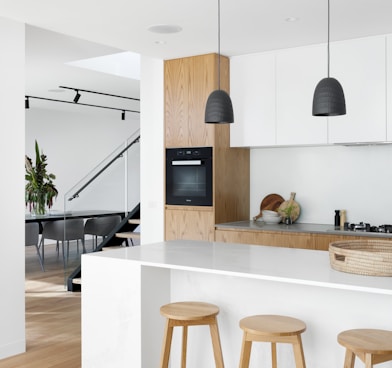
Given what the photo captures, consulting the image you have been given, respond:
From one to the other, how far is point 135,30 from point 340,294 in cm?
274

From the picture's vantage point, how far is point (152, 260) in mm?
3033

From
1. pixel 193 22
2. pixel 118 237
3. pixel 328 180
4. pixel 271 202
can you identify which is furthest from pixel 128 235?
pixel 193 22

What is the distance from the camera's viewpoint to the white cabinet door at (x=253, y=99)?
5.21 m

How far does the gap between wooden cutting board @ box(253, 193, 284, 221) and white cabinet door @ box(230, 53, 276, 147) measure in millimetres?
600

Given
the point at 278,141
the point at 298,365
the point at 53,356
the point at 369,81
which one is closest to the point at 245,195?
the point at 278,141

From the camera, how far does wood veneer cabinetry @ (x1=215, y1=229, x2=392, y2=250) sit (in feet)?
15.2

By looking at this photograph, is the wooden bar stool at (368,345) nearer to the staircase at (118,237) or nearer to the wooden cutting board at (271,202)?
the wooden cutting board at (271,202)

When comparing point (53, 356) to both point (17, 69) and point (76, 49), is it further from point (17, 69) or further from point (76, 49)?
point (76, 49)

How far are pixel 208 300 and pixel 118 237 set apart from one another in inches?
142

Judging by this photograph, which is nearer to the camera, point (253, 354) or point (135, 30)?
point (253, 354)

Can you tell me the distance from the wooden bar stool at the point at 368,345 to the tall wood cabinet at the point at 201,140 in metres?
2.83

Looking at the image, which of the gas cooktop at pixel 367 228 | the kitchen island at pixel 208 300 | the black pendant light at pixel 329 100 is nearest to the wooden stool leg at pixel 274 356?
the kitchen island at pixel 208 300

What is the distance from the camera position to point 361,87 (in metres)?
4.70

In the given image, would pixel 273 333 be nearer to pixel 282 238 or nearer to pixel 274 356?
pixel 274 356
